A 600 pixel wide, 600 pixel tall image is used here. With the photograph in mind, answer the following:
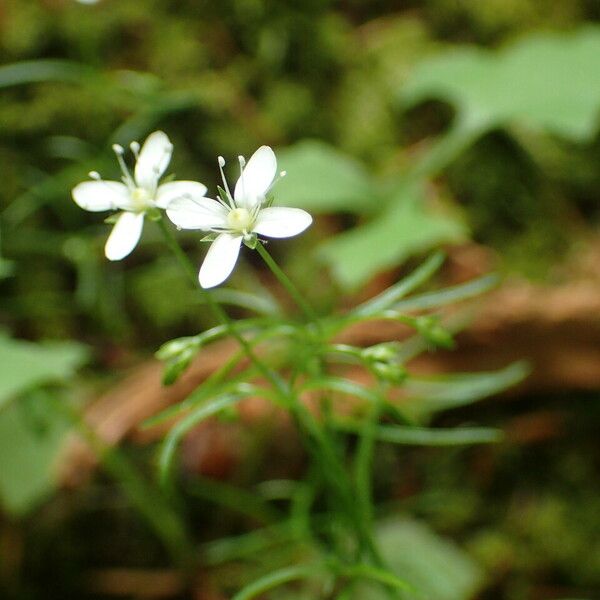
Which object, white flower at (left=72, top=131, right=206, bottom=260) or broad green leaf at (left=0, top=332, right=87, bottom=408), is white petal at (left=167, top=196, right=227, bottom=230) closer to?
white flower at (left=72, top=131, right=206, bottom=260)

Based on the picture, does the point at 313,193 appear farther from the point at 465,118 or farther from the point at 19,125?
the point at 19,125

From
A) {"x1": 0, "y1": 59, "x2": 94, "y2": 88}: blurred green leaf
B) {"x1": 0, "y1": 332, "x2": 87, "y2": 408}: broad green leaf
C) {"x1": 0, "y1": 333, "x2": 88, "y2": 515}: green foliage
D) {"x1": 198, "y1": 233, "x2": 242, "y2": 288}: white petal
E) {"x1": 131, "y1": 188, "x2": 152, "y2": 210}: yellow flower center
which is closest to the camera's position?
{"x1": 198, "y1": 233, "x2": 242, "y2": 288}: white petal

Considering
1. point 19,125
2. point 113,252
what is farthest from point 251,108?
point 113,252

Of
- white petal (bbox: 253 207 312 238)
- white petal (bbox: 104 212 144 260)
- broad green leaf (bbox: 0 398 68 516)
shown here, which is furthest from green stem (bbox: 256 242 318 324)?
broad green leaf (bbox: 0 398 68 516)

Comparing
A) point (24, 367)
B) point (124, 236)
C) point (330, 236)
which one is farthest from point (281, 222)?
point (330, 236)

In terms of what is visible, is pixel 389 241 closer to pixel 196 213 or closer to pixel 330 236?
pixel 330 236

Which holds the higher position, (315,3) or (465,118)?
(315,3)

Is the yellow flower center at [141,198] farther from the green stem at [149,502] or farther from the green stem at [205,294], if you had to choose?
the green stem at [149,502]
